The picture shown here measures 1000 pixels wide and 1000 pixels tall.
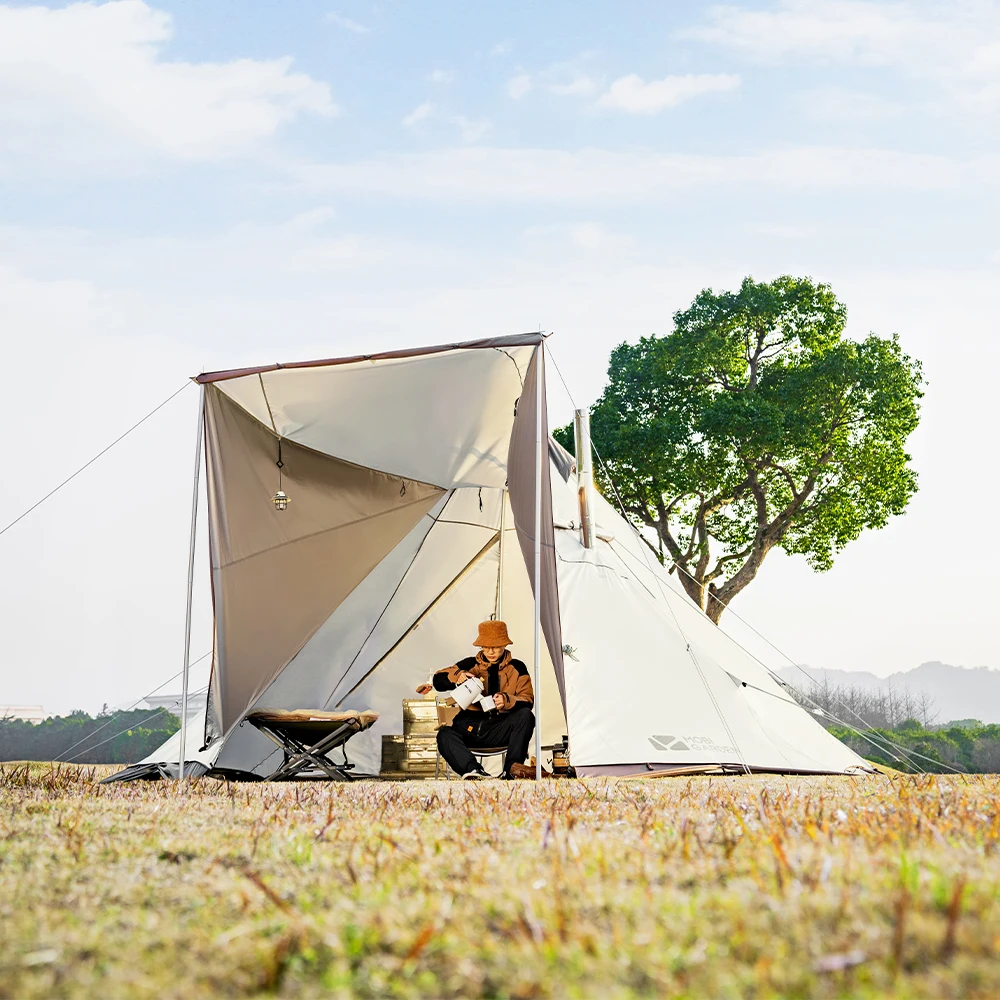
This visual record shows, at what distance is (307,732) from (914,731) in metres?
12.4

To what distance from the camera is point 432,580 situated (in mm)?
6680

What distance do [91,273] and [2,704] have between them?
156 inches

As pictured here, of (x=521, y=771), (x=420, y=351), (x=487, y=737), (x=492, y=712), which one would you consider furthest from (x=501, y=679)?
(x=420, y=351)

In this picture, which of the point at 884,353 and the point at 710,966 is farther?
the point at 884,353

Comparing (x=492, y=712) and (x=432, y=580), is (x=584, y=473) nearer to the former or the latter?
(x=492, y=712)

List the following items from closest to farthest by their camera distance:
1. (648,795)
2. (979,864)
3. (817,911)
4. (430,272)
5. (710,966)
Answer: (710,966)
(817,911)
(979,864)
(648,795)
(430,272)

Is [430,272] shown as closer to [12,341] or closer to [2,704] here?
[2,704]

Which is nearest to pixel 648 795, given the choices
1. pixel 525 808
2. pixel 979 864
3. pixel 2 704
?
pixel 525 808

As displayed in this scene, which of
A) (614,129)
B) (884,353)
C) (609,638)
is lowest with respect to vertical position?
(609,638)

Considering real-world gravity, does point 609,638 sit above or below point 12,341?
below

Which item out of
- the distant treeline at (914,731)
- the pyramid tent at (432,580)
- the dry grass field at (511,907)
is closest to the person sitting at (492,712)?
the pyramid tent at (432,580)

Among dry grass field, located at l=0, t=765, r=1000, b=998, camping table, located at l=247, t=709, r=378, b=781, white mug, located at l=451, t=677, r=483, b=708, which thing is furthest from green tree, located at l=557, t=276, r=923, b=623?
dry grass field, located at l=0, t=765, r=1000, b=998

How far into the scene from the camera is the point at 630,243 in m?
9.35

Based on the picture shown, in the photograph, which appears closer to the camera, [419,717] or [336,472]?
[336,472]
